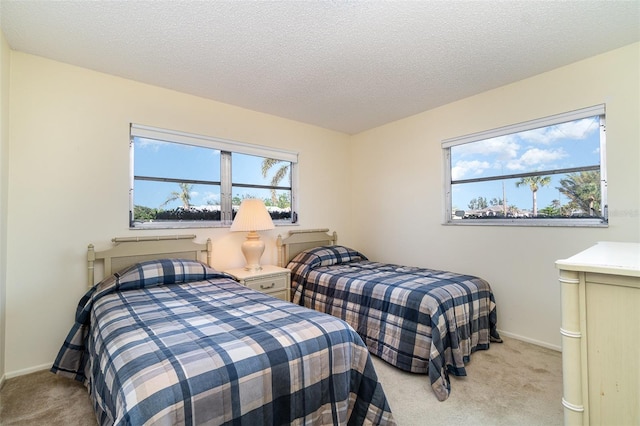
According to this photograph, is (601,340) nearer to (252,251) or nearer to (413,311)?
(413,311)

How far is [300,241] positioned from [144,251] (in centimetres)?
172

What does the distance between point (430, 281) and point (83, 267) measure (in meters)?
2.95

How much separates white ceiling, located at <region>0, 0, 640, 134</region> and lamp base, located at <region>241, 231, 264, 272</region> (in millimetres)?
1508

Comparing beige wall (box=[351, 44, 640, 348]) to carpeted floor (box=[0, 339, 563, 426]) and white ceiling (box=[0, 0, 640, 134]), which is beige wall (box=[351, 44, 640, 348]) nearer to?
white ceiling (box=[0, 0, 640, 134])

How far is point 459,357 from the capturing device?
2131mm

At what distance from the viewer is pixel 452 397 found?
1900mm

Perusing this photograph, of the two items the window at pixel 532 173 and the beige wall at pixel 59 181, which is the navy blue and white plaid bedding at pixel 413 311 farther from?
the beige wall at pixel 59 181

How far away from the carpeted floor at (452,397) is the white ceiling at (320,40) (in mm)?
2430

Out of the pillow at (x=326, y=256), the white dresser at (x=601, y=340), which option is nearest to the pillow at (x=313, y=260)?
the pillow at (x=326, y=256)

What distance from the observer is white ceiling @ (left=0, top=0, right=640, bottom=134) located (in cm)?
174

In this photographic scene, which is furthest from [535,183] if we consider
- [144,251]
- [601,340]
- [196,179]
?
[144,251]

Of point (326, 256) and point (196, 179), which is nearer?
point (196, 179)

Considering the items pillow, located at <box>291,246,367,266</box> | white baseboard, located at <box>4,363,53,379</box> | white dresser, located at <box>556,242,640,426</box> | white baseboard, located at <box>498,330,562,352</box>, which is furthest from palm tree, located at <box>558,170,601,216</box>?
white baseboard, located at <box>4,363,53,379</box>

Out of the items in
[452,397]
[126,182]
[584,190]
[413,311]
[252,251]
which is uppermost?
[126,182]
